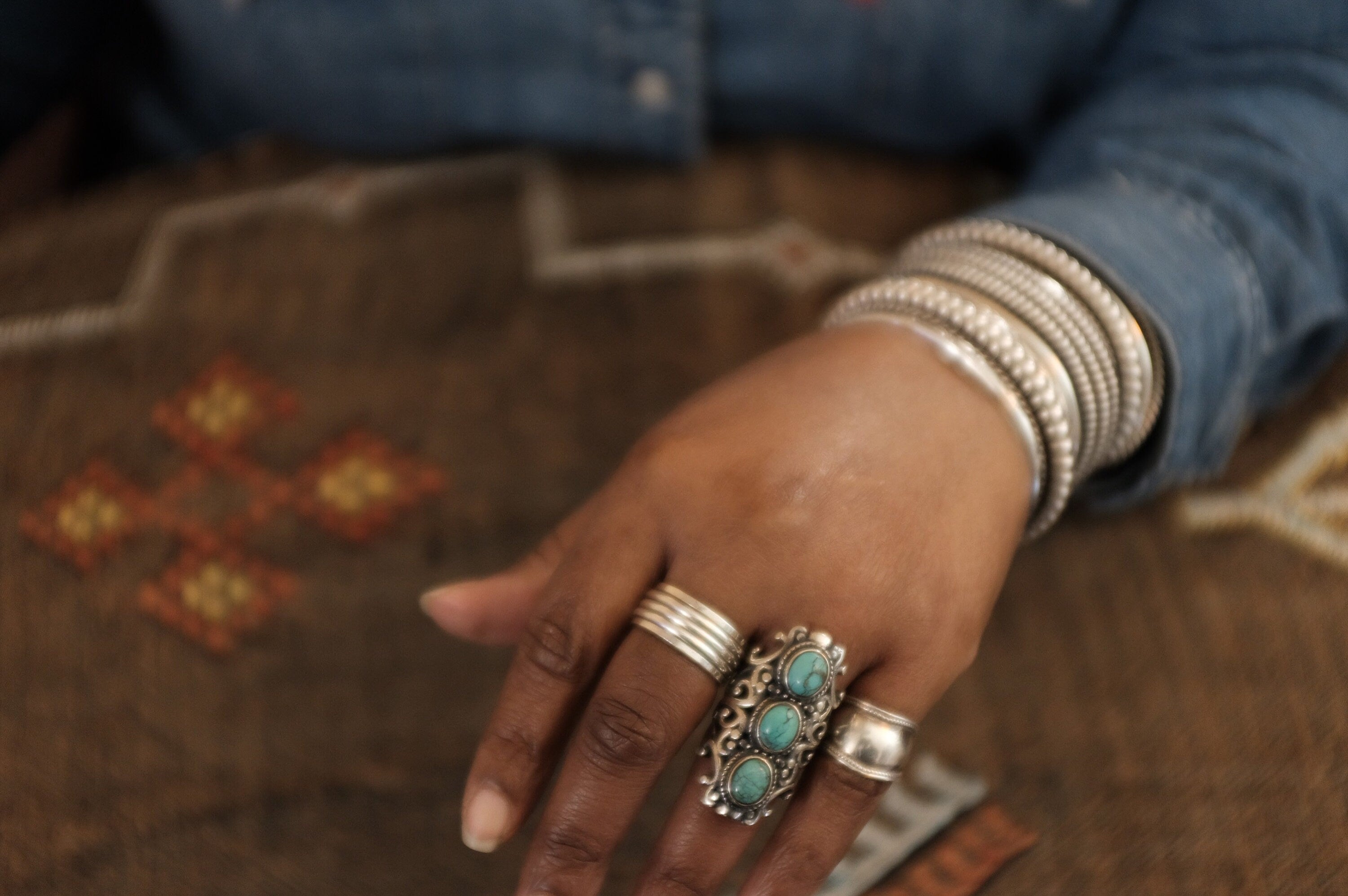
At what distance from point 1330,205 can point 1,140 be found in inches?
42.2

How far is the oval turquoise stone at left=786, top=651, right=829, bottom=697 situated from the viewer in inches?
17.5

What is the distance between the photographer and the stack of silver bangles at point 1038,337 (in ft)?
1.75

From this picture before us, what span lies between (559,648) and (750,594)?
0.33ft

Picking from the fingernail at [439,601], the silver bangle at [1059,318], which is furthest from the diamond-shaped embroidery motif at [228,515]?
the silver bangle at [1059,318]

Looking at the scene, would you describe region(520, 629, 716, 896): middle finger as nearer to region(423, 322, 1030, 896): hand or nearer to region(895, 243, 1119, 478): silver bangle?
region(423, 322, 1030, 896): hand

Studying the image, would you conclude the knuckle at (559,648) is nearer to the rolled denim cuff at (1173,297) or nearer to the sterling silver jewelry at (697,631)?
the sterling silver jewelry at (697,631)

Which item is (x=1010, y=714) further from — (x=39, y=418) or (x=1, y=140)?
(x=1, y=140)

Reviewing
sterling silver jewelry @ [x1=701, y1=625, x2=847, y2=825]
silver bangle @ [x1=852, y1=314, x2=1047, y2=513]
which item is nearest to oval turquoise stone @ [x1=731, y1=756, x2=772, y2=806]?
sterling silver jewelry @ [x1=701, y1=625, x2=847, y2=825]

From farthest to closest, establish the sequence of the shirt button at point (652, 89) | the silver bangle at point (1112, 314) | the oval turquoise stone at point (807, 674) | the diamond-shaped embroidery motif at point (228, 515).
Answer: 1. the shirt button at point (652, 89)
2. the diamond-shaped embroidery motif at point (228, 515)
3. the silver bangle at point (1112, 314)
4. the oval turquoise stone at point (807, 674)

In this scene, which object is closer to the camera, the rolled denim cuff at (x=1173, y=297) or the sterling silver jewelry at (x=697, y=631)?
the sterling silver jewelry at (x=697, y=631)

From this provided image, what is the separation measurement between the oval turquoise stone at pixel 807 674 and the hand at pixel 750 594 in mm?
17

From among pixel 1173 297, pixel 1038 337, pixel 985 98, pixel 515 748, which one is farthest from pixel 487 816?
pixel 985 98

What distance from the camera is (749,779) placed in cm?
45

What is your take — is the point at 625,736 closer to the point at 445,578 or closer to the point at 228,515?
the point at 445,578
